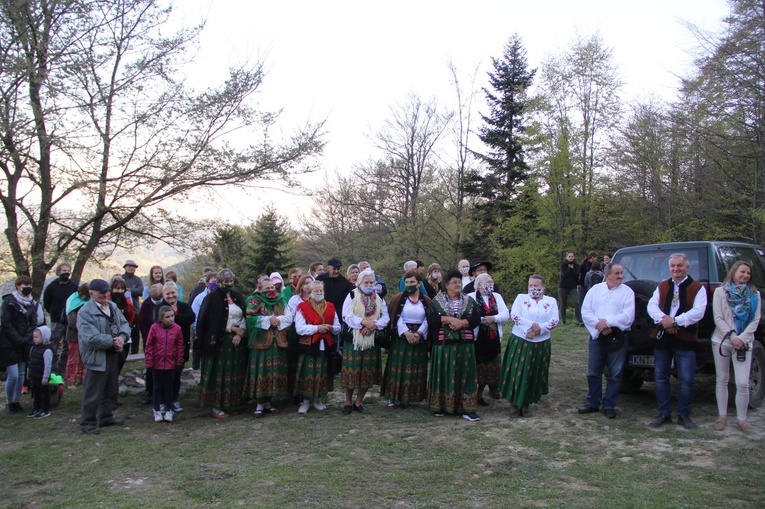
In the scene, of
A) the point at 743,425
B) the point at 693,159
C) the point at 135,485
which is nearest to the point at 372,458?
the point at 135,485

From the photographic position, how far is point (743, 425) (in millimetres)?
5562

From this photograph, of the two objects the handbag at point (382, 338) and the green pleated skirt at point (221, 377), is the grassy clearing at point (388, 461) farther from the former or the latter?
the handbag at point (382, 338)

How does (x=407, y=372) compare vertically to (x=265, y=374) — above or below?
above

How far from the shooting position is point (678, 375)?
19.9 ft

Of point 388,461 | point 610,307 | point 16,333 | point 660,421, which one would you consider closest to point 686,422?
point 660,421

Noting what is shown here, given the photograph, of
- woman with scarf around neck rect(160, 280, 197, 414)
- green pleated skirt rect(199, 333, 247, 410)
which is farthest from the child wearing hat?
green pleated skirt rect(199, 333, 247, 410)

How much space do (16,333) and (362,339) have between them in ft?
→ 15.0

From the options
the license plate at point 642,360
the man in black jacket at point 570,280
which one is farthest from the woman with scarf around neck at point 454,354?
the man in black jacket at point 570,280

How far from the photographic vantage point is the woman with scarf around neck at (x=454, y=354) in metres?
6.42

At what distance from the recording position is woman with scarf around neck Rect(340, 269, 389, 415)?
6766mm

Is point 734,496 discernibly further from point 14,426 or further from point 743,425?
point 14,426

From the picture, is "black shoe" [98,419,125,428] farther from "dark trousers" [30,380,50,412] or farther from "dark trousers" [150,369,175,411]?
"dark trousers" [30,380,50,412]

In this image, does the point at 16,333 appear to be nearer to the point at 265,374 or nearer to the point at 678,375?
the point at 265,374

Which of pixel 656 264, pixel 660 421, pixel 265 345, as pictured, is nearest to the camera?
pixel 660 421
